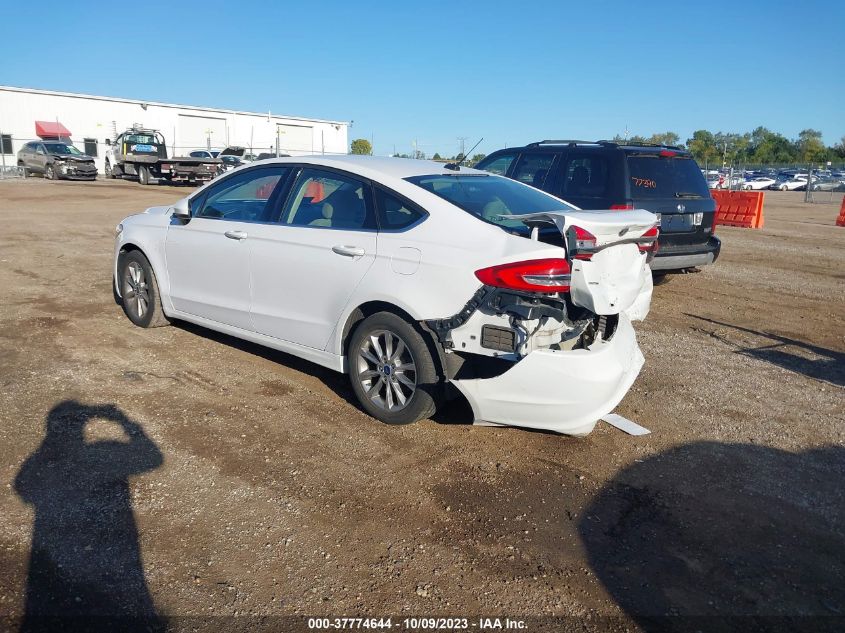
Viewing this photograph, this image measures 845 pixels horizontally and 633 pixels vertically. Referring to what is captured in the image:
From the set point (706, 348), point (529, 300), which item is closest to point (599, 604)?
point (529, 300)

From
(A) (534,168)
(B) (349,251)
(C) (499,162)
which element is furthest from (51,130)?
(B) (349,251)

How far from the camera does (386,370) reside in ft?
14.8

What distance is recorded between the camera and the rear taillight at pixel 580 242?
3939 mm

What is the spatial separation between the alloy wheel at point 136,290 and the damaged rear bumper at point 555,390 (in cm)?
365

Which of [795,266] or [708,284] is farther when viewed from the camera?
[795,266]

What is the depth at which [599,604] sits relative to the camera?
2.90 metres

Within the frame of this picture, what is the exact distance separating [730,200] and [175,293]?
1756 cm

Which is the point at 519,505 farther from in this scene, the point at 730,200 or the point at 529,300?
the point at 730,200

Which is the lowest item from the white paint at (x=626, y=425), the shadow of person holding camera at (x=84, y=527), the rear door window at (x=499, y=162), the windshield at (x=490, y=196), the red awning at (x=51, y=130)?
the shadow of person holding camera at (x=84, y=527)

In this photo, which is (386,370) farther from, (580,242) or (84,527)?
(84,527)

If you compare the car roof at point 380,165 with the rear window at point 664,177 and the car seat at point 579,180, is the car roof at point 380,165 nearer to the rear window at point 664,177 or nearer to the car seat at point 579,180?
the car seat at point 579,180

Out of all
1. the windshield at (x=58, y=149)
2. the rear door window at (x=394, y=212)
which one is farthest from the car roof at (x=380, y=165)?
the windshield at (x=58, y=149)

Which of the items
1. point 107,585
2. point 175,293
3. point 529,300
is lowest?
point 107,585

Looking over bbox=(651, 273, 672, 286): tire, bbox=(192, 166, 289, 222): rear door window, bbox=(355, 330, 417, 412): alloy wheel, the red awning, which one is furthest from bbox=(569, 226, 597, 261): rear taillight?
the red awning
